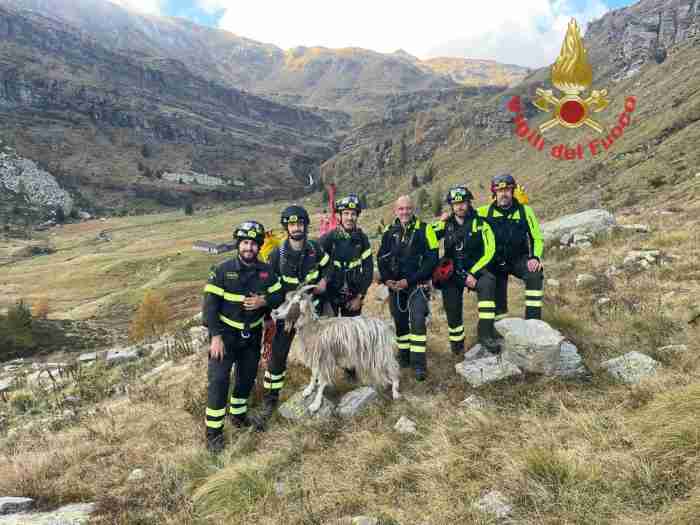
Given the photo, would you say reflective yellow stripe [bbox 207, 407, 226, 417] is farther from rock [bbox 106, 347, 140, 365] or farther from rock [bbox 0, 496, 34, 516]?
rock [bbox 106, 347, 140, 365]

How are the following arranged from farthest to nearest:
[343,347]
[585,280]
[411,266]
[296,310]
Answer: [585,280]
[411,266]
[343,347]
[296,310]

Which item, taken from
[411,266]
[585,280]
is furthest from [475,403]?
[585,280]

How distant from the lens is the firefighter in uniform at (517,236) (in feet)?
24.2

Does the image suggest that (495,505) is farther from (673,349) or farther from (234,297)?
(234,297)

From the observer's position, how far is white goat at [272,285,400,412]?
6781mm

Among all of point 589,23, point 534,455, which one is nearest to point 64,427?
point 534,455

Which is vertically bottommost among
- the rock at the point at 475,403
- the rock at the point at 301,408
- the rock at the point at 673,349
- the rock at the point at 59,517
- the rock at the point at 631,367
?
the rock at the point at 59,517

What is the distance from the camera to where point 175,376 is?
10.5 meters

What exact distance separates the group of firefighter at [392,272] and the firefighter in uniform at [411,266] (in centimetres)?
2

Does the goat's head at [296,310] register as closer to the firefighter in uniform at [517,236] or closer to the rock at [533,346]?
the rock at [533,346]

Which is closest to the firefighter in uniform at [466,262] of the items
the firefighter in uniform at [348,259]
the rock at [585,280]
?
the firefighter in uniform at [348,259]

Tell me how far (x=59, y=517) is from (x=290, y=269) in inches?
166

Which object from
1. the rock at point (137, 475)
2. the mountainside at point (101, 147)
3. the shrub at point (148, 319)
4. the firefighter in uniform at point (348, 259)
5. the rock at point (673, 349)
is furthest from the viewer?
the mountainside at point (101, 147)

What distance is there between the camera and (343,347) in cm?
680
